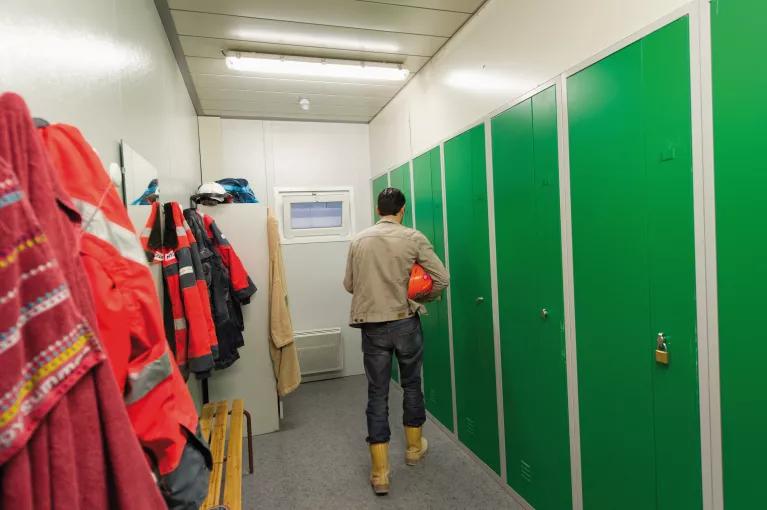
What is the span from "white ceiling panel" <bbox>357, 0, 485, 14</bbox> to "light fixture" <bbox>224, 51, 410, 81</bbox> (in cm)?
77

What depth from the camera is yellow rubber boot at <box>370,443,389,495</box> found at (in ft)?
7.66

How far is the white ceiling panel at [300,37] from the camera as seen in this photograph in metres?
2.26

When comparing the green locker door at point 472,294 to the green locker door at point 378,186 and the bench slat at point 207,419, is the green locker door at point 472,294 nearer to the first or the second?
the green locker door at point 378,186

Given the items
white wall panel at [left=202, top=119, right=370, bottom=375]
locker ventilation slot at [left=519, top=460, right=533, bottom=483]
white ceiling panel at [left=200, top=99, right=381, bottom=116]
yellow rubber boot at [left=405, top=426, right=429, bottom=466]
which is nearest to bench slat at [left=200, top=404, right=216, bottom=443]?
yellow rubber boot at [left=405, top=426, right=429, bottom=466]

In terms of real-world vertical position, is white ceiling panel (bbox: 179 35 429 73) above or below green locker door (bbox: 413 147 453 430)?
above

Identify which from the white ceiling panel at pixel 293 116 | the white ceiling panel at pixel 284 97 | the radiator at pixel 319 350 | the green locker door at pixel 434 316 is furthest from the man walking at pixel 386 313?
the white ceiling panel at pixel 293 116

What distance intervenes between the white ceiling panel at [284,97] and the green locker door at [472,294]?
1.42 meters

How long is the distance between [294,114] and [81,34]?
125 inches

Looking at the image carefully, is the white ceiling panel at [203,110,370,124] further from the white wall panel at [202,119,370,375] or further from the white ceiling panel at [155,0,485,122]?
the white ceiling panel at [155,0,485,122]

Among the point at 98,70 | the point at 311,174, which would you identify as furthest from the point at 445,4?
the point at 311,174

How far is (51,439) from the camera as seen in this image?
0.55 m

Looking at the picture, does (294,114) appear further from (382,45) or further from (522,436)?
(522,436)

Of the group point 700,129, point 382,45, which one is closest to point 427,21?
point 382,45

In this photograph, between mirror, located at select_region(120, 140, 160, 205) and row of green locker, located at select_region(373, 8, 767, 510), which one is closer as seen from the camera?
row of green locker, located at select_region(373, 8, 767, 510)
